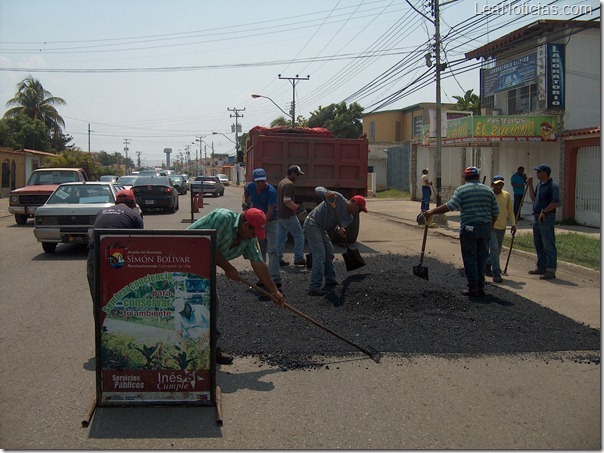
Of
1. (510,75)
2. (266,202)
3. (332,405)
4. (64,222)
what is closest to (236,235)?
(332,405)

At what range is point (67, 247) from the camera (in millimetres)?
14227

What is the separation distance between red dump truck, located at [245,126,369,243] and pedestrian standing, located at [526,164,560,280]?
15.3 ft

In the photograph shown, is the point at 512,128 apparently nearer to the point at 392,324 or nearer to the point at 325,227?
the point at 325,227

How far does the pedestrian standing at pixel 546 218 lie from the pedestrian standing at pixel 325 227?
150 inches

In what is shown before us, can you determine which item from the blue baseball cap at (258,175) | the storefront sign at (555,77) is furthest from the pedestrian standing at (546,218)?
the storefront sign at (555,77)

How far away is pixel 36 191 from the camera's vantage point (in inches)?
746

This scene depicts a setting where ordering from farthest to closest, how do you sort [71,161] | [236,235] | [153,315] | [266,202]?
[71,161]
[266,202]
[236,235]
[153,315]

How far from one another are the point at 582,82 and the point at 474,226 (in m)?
14.2

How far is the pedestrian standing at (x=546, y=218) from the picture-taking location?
34.1 feet

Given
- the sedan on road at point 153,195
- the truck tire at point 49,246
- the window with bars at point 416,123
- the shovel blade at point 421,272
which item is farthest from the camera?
the window with bars at point 416,123

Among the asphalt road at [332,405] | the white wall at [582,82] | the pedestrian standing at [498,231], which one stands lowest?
the asphalt road at [332,405]

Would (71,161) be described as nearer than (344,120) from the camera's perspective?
Yes

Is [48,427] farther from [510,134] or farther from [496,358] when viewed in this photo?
[510,134]

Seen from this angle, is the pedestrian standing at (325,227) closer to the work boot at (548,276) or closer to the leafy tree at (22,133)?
the work boot at (548,276)
